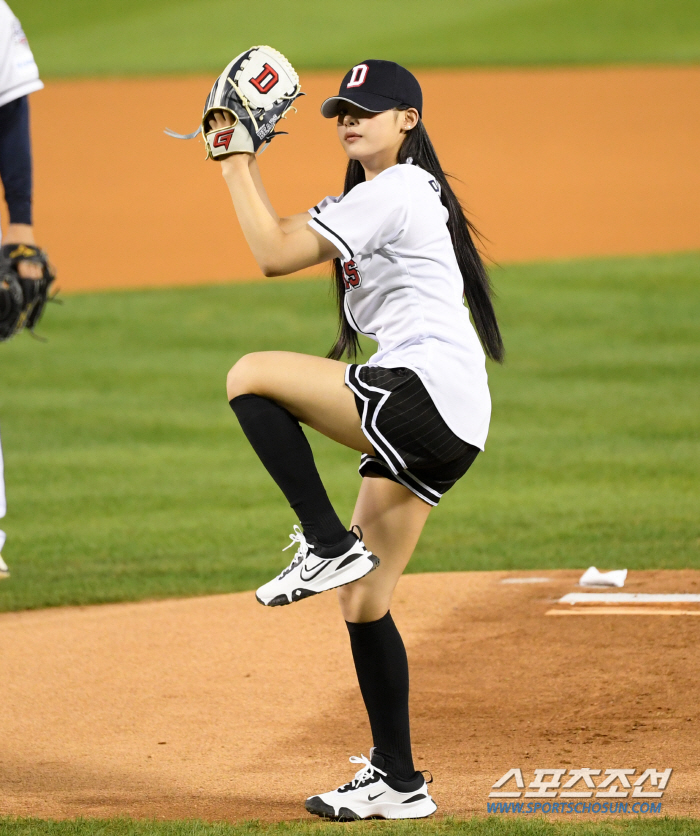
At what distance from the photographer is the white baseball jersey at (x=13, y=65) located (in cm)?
442

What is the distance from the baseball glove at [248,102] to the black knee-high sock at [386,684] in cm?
128

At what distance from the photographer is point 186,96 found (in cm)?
2472

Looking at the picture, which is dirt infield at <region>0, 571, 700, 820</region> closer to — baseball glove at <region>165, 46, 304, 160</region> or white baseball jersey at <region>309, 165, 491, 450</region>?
white baseball jersey at <region>309, 165, 491, 450</region>

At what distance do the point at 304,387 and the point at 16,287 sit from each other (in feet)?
5.76

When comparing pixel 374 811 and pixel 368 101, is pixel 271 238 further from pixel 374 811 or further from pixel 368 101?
pixel 374 811

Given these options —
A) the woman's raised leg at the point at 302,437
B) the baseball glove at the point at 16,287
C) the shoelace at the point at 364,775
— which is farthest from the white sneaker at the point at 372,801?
the baseball glove at the point at 16,287

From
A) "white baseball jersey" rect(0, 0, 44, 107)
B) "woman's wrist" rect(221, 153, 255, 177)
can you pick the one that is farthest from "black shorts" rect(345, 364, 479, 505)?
"white baseball jersey" rect(0, 0, 44, 107)

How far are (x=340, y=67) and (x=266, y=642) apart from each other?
976 inches

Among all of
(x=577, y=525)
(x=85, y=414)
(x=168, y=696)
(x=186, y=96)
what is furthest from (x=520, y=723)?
(x=186, y=96)

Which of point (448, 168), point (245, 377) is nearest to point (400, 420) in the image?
point (245, 377)

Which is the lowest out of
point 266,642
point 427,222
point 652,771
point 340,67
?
point 340,67

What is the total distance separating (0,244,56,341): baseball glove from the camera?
14.4 feet

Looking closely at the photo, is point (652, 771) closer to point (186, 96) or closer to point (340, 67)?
point (186, 96)

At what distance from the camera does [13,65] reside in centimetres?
445
